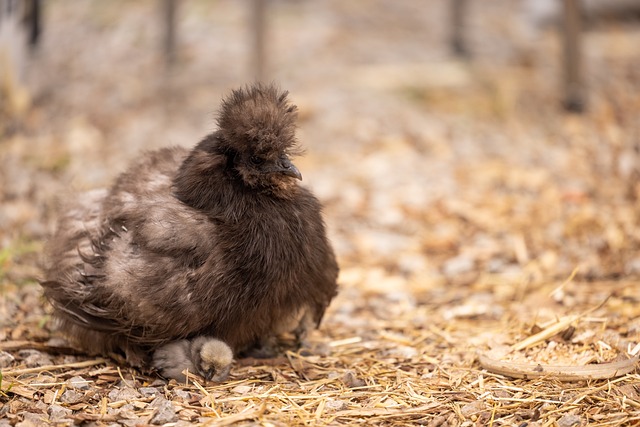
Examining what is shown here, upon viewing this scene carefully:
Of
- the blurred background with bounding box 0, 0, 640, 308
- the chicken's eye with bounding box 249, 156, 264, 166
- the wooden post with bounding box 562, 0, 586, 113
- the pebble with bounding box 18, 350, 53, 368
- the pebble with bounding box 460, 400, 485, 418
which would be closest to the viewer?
the pebble with bounding box 460, 400, 485, 418

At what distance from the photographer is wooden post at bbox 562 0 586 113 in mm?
7531

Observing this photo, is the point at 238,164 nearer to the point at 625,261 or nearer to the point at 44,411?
the point at 44,411

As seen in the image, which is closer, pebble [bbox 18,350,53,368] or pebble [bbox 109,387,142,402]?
pebble [bbox 109,387,142,402]

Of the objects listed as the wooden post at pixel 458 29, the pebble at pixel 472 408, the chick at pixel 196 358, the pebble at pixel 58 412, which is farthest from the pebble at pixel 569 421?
the wooden post at pixel 458 29

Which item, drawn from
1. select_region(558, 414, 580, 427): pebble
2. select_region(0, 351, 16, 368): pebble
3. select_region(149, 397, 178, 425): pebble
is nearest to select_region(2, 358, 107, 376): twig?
select_region(0, 351, 16, 368): pebble

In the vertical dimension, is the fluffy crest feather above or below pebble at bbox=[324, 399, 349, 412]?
above

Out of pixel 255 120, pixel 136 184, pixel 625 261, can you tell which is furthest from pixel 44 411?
pixel 625 261

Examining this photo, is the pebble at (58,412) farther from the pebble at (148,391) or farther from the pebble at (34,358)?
the pebble at (34,358)

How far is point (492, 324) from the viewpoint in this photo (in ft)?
13.6

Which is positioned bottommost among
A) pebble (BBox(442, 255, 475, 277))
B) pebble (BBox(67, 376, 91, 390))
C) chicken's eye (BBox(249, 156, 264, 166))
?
pebble (BBox(67, 376, 91, 390))

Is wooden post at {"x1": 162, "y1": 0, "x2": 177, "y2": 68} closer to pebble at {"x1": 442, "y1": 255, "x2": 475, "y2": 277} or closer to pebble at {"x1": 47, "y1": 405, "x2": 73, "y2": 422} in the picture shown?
pebble at {"x1": 442, "y1": 255, "x2": 475, "y2": 277}

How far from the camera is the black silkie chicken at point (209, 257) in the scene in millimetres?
3219

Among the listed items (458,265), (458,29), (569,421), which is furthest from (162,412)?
(458,29)

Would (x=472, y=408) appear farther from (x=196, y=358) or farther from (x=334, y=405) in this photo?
(x=196, y=358)
